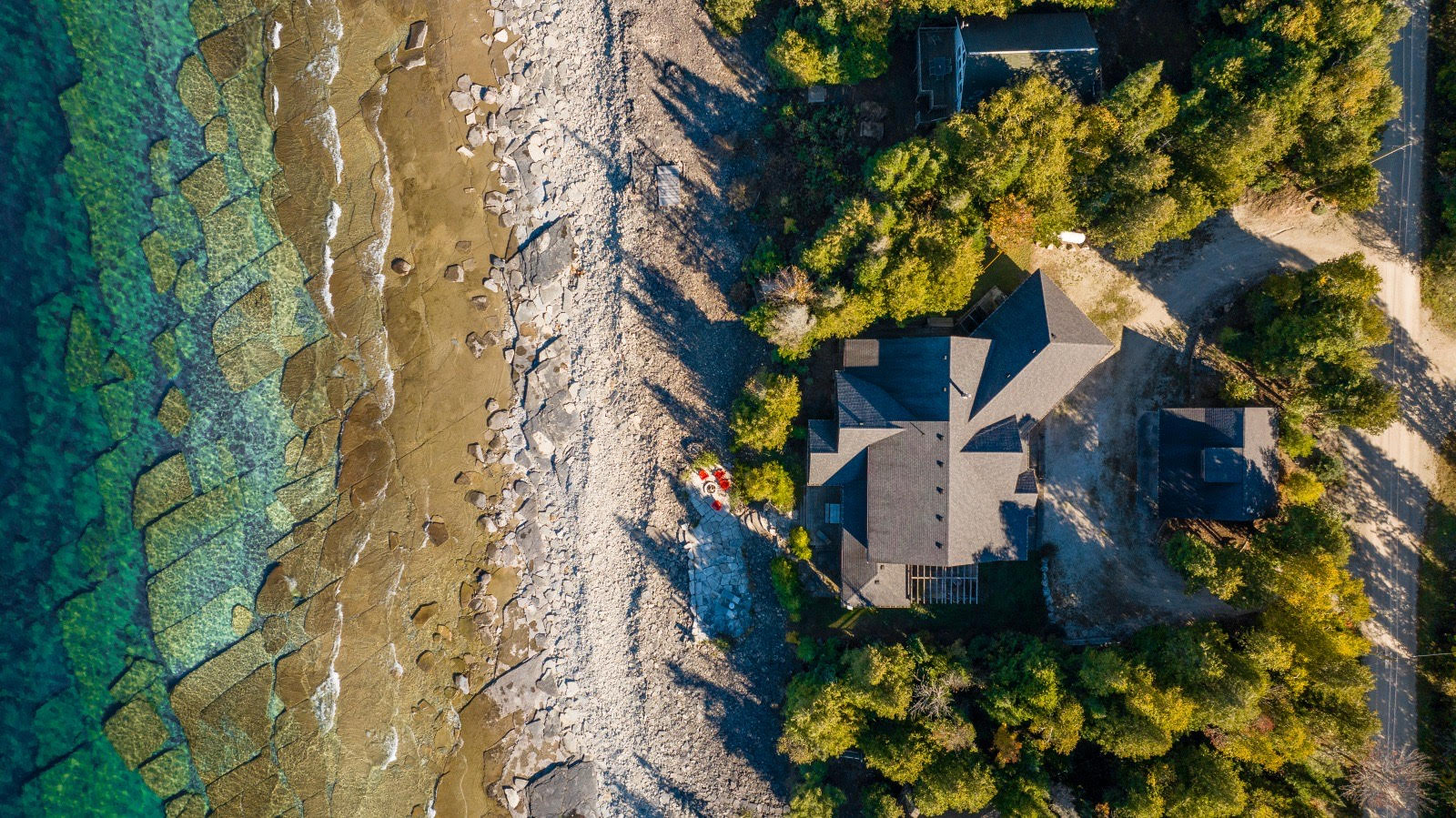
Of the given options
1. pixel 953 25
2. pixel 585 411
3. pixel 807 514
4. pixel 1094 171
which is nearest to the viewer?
pixel 1094 171

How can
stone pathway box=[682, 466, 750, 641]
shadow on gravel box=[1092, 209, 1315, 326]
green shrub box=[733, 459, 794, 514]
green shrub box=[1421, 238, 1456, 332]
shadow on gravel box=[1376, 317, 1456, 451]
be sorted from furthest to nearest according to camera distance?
stone pathway box=[682, 466, 750, 641], green shrub box=[733, 459, 794, 514], shadow on gravel box=[1092, 209, 1315, 326], shadow on gravel box=[1376, 317, 1456, 451], green shrub box=[1421, 238, 1456, 332]

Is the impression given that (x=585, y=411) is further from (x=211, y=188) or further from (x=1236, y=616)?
(x=1236, y=616)

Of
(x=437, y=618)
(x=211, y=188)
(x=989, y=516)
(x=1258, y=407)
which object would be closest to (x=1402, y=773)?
(x=1258, y=407)

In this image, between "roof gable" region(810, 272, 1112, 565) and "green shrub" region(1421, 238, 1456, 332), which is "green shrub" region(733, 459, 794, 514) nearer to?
"roof gable" region(810, 272, 1112, 565)

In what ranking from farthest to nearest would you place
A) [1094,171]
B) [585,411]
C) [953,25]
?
[585,411], [953,25], [1094,171]

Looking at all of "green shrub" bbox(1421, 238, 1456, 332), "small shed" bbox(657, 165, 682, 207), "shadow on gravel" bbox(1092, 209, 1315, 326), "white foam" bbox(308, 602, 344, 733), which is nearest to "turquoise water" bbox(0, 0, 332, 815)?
"white foam" bbox(308, 602, 344, 733)

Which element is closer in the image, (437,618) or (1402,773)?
(1402,773)

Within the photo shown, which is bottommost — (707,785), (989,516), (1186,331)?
Result: (707,785)

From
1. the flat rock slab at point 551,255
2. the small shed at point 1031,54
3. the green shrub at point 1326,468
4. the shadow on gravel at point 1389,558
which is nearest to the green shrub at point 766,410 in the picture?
the flat rock slab at point 551,255

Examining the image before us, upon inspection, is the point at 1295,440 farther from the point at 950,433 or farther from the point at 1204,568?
the point at 950,433
